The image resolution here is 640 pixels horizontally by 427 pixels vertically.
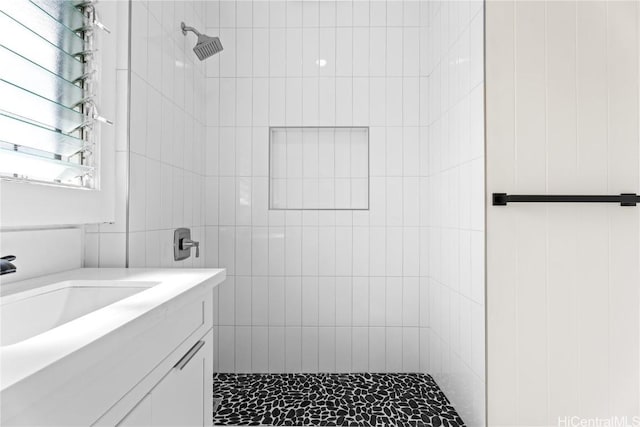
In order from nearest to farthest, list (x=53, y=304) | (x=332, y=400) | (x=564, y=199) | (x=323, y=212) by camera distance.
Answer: (x=53, y=304) → (x=564, y=199) → (x=332, y=400) → (x=323, y=212)

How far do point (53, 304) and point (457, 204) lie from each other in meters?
1.64

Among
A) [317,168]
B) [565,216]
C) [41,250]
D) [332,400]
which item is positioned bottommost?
[332,400]

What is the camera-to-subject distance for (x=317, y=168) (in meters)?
2.42

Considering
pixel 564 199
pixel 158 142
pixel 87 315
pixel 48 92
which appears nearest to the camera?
pixel 87 315

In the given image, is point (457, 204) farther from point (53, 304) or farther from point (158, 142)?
point (53, 304)

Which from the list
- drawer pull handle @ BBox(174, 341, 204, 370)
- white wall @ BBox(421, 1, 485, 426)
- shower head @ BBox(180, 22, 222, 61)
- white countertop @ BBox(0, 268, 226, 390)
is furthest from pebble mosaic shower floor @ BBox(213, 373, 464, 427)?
shower head @ BBox(180, 22, 222, 61)

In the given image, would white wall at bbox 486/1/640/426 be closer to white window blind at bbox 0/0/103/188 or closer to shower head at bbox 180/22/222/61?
shower head at bbox 180/22/222/61

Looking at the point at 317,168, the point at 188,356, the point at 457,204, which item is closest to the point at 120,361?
the point at 188,356

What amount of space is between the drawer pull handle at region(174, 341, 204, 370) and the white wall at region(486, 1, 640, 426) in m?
1.12

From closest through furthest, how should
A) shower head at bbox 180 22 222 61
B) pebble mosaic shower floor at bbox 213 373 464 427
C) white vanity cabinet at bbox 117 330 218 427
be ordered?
white vanity cabinet at bbox 117 330 218 427, pebble mosaic shower floor at bbox 213 373 464 427, shower head at bbox 180 22 222 61

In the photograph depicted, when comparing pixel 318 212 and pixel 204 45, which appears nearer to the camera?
pixel 204 45

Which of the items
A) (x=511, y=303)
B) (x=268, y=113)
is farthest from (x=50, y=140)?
(x=511, y=303)

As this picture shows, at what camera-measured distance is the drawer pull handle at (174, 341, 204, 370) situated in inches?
42.7

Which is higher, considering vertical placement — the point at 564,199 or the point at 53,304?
the point at 564,199
